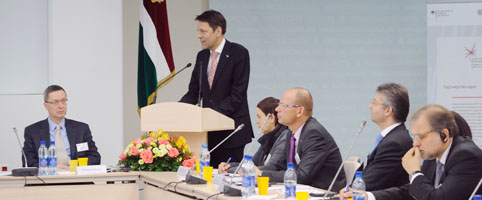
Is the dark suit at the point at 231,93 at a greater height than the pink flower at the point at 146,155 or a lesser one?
greater

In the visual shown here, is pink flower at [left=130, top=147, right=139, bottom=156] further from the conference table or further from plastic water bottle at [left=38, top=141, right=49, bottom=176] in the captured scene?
plastic water bottle at [left=38, top=141, right=49, bottom=176]

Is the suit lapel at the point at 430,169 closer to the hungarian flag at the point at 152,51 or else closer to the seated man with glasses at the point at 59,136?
the seated man with glasses at the point at 59,136

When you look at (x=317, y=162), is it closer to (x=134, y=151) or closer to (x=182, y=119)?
(x=182, y=119)

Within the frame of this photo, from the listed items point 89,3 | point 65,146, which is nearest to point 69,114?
point 89,3

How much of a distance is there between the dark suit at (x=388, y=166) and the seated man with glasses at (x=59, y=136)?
2.64m

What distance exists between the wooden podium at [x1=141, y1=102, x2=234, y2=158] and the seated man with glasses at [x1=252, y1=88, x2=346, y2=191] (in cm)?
75

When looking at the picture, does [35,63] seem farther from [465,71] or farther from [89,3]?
[465,71]

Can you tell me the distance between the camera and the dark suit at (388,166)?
3.47 meters

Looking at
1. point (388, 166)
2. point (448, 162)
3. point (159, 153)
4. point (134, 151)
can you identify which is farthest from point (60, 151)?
point (448, 162)

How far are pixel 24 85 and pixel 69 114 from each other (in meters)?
0.57

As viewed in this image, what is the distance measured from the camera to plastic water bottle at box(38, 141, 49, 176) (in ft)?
15.8

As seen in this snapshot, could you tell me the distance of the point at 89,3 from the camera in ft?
22.6

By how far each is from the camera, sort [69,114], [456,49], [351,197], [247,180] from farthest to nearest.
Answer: [456,49] → [69,114] → [247,180] → [351,197]

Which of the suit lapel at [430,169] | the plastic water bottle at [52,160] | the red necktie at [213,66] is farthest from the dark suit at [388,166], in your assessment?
the plastic water bottle at [52,160]
